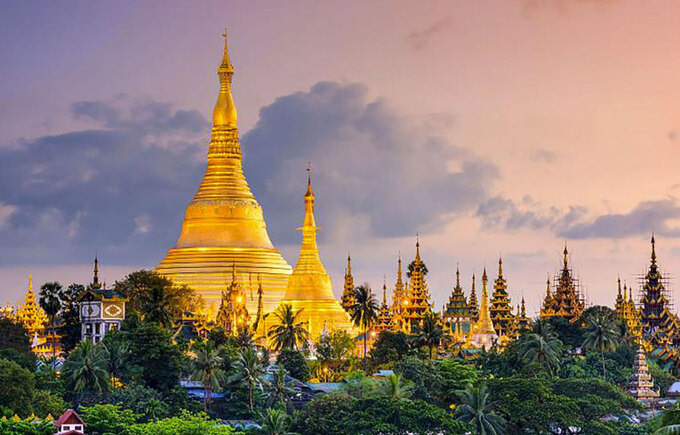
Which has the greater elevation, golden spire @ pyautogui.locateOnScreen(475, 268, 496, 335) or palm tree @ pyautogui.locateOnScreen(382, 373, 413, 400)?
golden spire @ pyautogui.locateOnScreen(475, 268, 496, 335)

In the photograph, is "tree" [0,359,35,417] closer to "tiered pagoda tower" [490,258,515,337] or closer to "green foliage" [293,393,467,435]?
"green foliage" [293,393,467,435]

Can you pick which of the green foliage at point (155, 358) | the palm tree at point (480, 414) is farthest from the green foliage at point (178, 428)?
the palm tree at point (480, 414)

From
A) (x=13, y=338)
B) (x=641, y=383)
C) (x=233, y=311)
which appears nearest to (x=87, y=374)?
(x=13, y=338)

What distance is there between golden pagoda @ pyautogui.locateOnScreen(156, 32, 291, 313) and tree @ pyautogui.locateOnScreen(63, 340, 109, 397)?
144 feet

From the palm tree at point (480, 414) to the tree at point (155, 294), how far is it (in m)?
28.4

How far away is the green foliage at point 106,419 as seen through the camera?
79.9 meters

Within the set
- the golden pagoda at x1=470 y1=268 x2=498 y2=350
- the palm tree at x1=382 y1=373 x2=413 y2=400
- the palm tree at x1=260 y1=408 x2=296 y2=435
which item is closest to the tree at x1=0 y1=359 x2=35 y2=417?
the palm tree at x1=260 y1=408 x2=296 y2=435

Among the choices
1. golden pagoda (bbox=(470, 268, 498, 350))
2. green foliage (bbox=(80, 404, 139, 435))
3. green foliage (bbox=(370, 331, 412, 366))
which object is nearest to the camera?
green foliage (bbox=(80, 404, 139, 435))

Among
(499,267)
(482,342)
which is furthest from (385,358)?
(499,267)

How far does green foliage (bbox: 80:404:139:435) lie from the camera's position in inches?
3145

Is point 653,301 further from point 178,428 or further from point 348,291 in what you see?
point 178,428

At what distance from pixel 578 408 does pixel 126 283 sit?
4567 centimetres

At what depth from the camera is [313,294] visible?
13100cm

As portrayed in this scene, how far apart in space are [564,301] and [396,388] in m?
59.5
